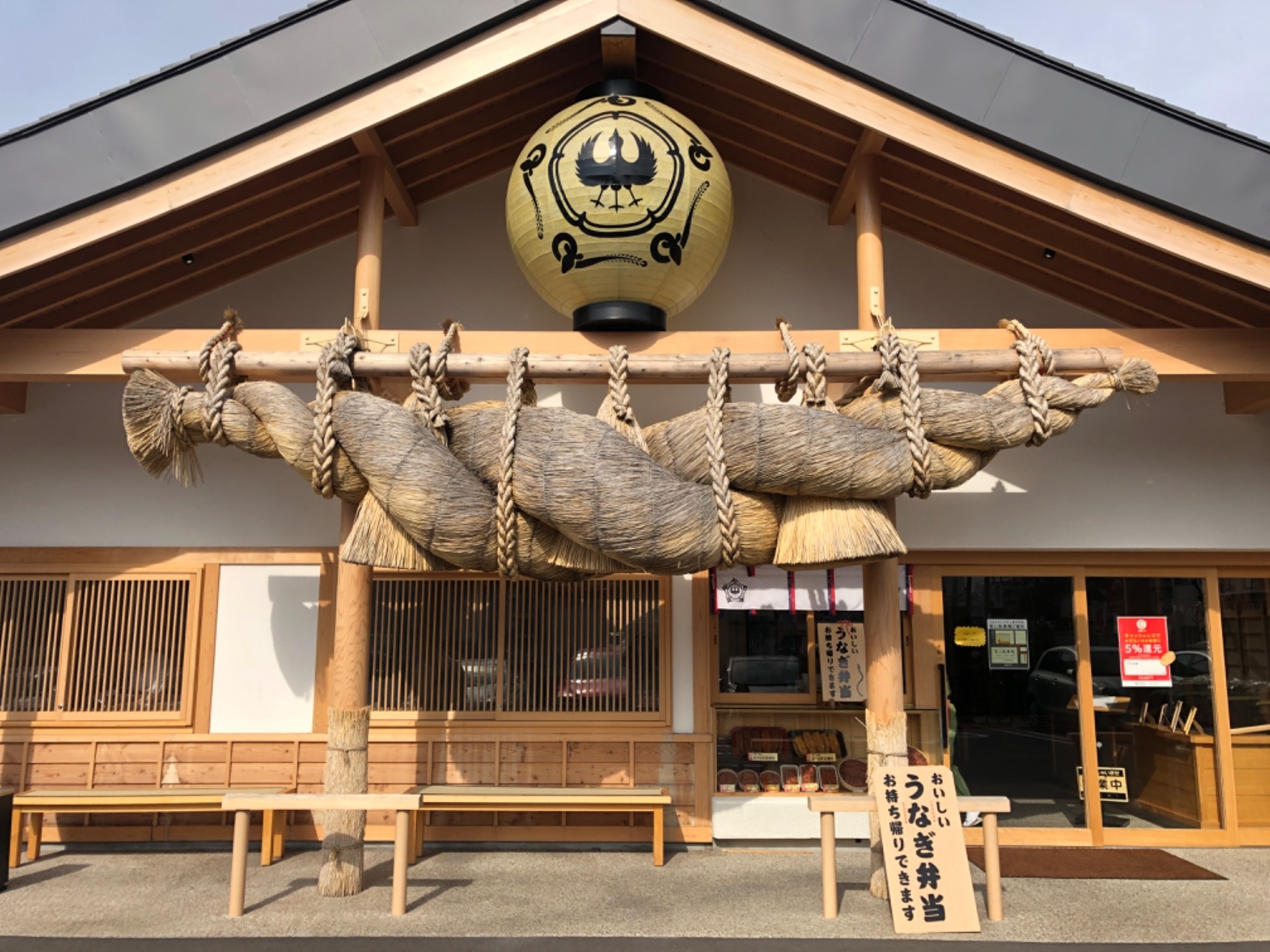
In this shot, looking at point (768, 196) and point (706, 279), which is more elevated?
point (768, 196)

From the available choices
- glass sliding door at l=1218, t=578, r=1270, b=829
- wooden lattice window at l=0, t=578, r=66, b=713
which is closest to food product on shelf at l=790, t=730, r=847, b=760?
glass sliding door at l=1218, t=578, r=1270, b=829

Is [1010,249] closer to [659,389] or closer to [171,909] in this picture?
[659,389]

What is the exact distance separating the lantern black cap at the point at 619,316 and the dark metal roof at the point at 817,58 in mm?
1664

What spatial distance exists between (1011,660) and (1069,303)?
2.68 meters

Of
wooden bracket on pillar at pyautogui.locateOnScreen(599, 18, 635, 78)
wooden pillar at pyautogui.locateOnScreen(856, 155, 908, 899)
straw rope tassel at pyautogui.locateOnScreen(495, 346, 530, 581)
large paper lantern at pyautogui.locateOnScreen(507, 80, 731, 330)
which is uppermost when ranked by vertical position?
wooden bracket on pillar at pyautogui.locateOnScreen(599, 18, 635, 78)

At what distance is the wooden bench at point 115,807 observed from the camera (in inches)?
220

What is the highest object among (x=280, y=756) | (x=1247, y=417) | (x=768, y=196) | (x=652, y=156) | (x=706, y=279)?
(x=768, y=196)

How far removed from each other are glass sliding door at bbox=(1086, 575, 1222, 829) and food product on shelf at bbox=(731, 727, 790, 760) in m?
2.28

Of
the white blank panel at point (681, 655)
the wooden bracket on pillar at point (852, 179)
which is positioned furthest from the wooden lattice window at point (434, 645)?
the wooden bracket on pillar at point (852, 179)

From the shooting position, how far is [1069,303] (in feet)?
21.6

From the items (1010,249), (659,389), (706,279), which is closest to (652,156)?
(706,279)

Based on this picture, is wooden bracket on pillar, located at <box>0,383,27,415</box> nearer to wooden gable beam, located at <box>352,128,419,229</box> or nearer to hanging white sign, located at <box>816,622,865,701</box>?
wooden gable beam, located at <box>352,128,419,229</box>

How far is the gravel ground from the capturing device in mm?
4430

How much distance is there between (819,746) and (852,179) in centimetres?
390
